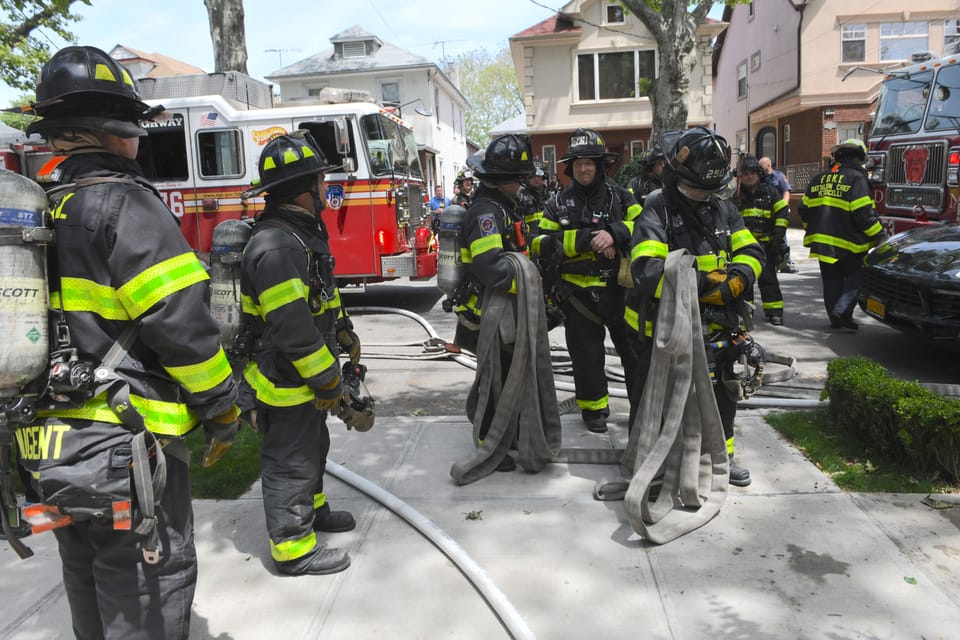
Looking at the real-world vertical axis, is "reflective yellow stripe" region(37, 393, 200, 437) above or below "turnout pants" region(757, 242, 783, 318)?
above

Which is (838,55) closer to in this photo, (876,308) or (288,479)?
(876,308)

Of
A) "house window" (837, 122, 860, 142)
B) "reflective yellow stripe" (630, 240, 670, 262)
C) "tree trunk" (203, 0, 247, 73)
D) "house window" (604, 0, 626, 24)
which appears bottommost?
"reflective yellow stripe" (630, 240, 670, 262)

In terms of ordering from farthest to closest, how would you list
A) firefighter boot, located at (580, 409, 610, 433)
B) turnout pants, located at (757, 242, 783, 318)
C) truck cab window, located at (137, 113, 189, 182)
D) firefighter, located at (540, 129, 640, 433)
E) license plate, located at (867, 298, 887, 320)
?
truck cab window, located at (137, 113, 189, 182) → turnout pants, located at (757, 242, 783, 318) → license plate, located at (867, 298, 887, 320) → firefighter boot, located at (580, 409, 610, 433) → firefighter, located at (540, 129, 640, 433)

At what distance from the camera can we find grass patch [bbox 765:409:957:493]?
389 cm

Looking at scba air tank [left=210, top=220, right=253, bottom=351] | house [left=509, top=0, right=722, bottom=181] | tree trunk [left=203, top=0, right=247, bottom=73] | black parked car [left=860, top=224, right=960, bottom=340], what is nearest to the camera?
scba air tank [left=210, top=220, right=253, bottom=351]

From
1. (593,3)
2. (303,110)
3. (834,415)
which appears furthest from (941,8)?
(834,415)

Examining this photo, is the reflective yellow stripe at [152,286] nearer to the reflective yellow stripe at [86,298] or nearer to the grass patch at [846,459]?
the reflective yellow stripe at [86,298]

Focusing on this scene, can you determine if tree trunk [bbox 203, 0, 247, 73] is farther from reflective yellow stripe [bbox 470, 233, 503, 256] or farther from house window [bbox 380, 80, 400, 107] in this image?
house window [bbox 380, 80, 400, 107]

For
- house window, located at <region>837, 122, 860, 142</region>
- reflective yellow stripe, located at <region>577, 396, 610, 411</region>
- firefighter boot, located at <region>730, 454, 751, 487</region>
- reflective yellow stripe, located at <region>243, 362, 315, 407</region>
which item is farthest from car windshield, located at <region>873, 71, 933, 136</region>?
house window, located at <region>837, 122, 860, 142</region>

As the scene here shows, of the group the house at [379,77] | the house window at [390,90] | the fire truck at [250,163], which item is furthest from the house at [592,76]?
the fire truck at [250,163]

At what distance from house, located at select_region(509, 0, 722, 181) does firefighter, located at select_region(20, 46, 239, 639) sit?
23000 millimetres

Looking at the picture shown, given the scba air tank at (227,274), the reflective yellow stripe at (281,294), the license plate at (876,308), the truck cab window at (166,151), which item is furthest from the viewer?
the truck cab window at (166,151)

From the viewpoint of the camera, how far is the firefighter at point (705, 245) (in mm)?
3652

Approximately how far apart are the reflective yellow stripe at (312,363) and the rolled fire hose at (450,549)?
3.40ft
